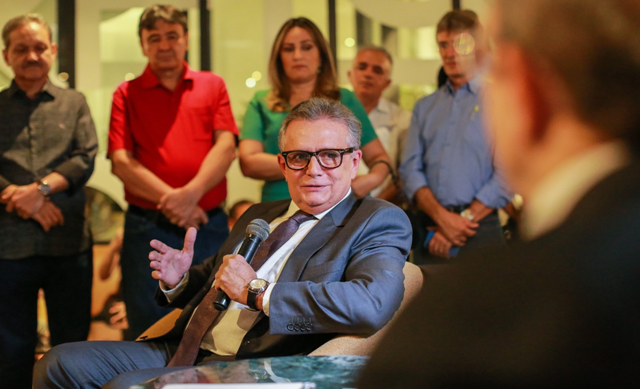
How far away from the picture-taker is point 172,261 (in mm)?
2434

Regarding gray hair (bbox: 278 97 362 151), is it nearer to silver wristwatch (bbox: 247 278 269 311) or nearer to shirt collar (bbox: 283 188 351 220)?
shirt collar (bbox: 283 188 351 220)

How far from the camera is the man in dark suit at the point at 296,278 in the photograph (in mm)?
2025

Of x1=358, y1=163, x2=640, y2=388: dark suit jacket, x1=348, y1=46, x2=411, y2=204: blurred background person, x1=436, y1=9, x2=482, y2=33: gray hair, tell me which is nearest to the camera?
x1=358, y1=163, x2=640, y2=388: dark suit jacket

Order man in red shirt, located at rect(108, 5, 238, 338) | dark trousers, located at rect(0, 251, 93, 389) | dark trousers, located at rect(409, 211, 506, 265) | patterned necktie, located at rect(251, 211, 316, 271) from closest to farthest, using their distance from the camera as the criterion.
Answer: patterned necktie, located at rect(251, 211, 316, 271) → dark trousers, located at rect(0, 251, 93, 389) → man in red shirt, located at rect(108, 5, 238, 338) → dark trousers, located at rect(409, 211, 506, 265)

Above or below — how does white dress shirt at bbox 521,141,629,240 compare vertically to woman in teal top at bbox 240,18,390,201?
below

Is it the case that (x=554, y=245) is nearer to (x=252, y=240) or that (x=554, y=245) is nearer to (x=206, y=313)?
(x=252, y=240)

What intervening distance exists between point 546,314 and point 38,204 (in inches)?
120

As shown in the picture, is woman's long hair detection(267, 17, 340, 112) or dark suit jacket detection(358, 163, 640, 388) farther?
woman's long hair detection(267, 17, 340, 112)

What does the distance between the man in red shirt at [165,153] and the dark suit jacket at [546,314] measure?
8.84 feet

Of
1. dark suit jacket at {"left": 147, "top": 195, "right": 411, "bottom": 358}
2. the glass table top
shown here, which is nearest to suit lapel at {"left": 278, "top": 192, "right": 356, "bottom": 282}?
dark suit jacket at {"left": 147, "top": 195, "right": 411, "bottom": 358}

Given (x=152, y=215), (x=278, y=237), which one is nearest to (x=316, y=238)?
(x=278, y=237)

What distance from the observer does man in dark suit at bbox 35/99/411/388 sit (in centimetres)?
203

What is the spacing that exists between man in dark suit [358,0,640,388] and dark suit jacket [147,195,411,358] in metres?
1.39

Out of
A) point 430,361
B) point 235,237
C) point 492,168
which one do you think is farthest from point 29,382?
point 430,361
